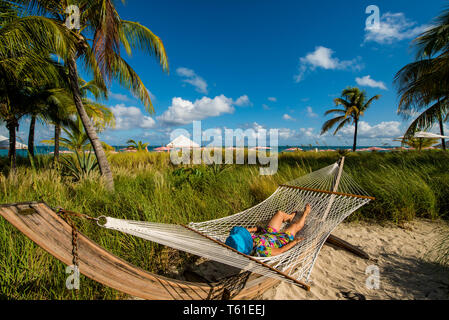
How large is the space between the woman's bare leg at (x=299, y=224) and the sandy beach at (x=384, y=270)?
1.15 feet

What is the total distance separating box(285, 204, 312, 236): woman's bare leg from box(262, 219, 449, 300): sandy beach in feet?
1.15

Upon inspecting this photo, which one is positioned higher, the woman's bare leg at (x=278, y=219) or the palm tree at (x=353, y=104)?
the palm tree at (x=353, y=104)

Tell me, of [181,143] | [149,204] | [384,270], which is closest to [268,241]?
[384,270]

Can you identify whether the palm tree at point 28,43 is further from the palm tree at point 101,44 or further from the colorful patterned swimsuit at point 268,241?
the colorful patterned swimsuit at point 268,241

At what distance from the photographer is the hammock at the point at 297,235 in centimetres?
112

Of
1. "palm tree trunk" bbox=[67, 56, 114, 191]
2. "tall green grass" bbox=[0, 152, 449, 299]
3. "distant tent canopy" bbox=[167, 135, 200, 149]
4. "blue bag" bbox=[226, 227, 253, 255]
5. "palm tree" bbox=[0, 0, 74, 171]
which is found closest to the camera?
"tall green grass" bbox=[0, 152, 449, 299]

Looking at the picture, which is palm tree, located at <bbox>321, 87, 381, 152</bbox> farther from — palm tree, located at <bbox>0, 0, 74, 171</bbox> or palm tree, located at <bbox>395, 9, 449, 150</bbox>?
palm tree, located at <bbox>0, 0, 74, 171</bbox>

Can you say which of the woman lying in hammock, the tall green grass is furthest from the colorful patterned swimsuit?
the tall green grass

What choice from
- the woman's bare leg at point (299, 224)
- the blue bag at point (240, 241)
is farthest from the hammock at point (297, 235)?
the blue bag at point (240, 241)

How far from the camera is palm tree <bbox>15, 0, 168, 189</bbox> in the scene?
3.19 meters

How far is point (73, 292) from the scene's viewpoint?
1257 mm

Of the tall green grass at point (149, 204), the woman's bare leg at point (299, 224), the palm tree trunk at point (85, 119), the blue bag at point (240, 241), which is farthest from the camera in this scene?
the palm tree trunk at point (85, 119)
